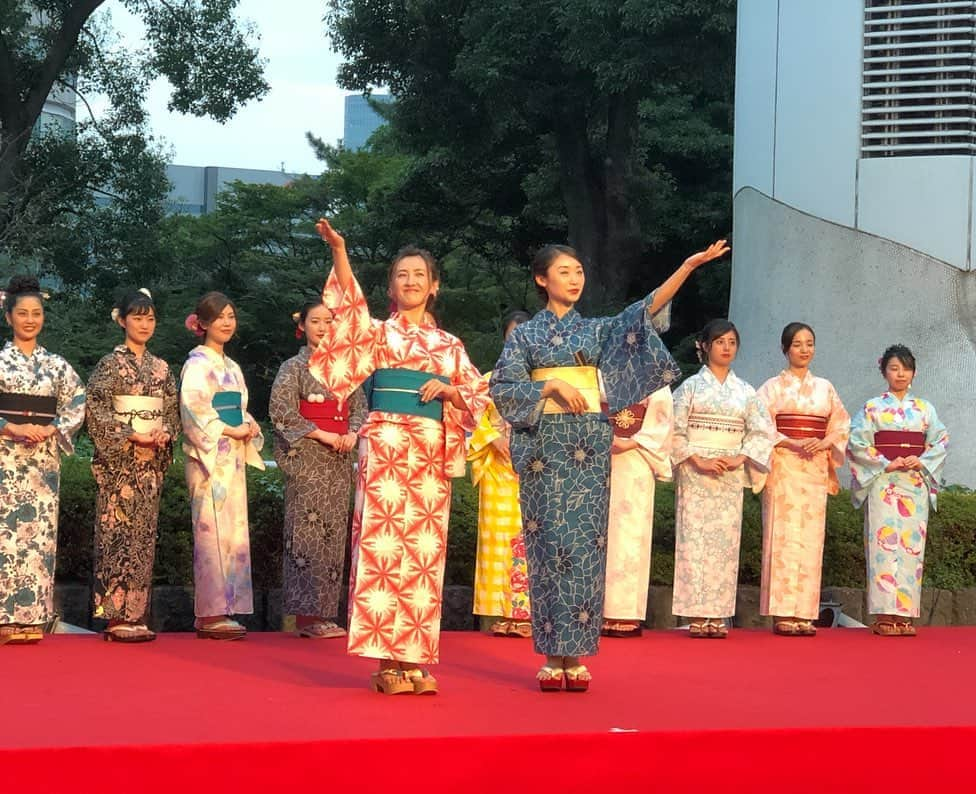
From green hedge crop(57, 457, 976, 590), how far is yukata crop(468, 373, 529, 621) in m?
0.57

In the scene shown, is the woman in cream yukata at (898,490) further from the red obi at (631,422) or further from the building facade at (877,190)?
the building facade at (877,190)

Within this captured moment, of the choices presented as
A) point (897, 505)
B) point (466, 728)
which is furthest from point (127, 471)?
point (897, 505)

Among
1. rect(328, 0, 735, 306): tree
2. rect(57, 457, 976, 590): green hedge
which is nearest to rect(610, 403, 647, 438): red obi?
rect(57, 457, 976, 590): green hedge

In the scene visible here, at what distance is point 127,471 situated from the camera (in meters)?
6.73

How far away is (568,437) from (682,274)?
2.73ft

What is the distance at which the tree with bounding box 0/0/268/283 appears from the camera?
1603 centimetres

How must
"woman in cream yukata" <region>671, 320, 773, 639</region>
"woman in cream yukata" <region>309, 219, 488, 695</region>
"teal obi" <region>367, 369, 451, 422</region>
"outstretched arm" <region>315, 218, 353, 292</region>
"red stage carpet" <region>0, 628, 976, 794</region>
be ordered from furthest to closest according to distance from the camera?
"woman in cream yukata" <region>671, 320, 773, 639</region>, "teal obi" <region>367, 369, 451, 422</region>, "woman in cream yukata" <region>309, 219, 488, 695</region>, "outstretched arm" <region>315, 218, 353, 292</region>, "red stage carpet" <region>0, 628, 976, 794</region>

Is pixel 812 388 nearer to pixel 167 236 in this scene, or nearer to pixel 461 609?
pixel 461 609

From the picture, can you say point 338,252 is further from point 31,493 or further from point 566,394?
point 31,493

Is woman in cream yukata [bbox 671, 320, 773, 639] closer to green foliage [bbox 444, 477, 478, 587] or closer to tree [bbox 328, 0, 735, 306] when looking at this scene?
green foliage [bbox 444, 477, 478, 587]

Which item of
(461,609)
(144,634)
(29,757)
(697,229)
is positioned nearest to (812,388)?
(461,609)

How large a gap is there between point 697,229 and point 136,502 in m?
13.4

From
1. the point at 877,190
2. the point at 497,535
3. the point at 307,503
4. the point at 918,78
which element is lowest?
the point at 497,535

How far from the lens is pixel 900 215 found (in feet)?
34.7
